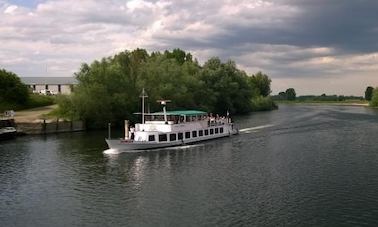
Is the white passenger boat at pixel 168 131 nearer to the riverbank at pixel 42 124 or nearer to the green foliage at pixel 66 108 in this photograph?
the riverbank at pixel 42 124

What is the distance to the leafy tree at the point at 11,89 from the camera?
400 ft

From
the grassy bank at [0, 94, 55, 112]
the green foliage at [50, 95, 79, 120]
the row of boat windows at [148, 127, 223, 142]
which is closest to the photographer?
the row of boat windows at [148, 127, 223, 142]

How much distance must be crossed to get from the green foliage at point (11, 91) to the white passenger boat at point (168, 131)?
182ft

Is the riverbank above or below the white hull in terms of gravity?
above

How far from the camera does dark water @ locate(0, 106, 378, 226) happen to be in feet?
121

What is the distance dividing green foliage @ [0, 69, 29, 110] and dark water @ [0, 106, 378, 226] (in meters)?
47.4

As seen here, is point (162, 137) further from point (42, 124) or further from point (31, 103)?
point (31, 103)

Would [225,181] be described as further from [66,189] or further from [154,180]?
[66,189]

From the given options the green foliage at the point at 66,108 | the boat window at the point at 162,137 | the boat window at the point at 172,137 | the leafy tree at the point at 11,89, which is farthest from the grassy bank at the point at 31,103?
the boat window at the point at 162,137

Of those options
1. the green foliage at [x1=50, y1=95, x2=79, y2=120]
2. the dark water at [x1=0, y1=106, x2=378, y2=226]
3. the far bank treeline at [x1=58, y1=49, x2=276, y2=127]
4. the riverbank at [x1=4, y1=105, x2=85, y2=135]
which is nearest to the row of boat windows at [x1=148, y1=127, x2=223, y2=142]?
the dark water at [x1=0, y1=106, x2=378, y2=226]

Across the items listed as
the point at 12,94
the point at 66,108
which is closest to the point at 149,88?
the point at 66,108

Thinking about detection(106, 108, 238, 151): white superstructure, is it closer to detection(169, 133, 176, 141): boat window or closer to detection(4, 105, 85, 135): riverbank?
detection(169, 133, 176, 141): boat window

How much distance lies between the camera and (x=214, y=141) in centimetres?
8412

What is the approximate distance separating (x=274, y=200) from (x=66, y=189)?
19960mm
